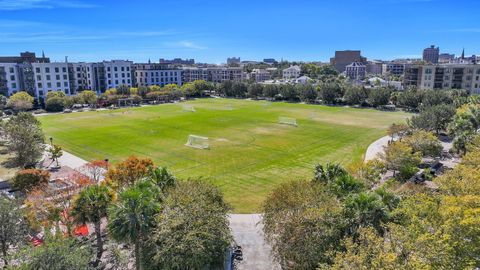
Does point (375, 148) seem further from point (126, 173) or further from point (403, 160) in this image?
point (126, 173)

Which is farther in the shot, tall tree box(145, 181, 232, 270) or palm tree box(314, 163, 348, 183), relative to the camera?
palm tree box(314, 163, 348, 183)

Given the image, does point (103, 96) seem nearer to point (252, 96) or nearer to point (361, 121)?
point (252, 96)

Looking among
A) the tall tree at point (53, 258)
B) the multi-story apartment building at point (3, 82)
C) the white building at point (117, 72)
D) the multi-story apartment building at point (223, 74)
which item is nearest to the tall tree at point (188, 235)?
the tall tree at point (53, 258)

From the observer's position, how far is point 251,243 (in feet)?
89.7

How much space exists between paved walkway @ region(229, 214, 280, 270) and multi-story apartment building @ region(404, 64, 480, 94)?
10117 cm

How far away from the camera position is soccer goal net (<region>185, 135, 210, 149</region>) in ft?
185

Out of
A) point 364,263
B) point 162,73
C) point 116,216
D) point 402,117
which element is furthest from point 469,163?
point 162,73

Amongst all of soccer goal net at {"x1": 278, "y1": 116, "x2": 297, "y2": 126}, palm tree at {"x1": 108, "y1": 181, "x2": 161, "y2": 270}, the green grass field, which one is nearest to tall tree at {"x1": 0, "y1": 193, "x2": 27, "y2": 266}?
palm tree at {"x1": 108, "y1": 181, "x2": 161, "y2": 270}

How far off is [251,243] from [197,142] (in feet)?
108

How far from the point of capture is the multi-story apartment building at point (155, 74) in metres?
146

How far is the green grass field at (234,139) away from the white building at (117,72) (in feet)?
130

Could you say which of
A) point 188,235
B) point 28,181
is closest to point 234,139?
point 28,181

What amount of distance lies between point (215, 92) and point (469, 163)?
124 metres

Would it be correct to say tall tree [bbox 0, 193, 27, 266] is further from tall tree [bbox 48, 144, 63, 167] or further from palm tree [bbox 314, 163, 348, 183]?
tall tree [bbox 48, 144, 63, 167]
